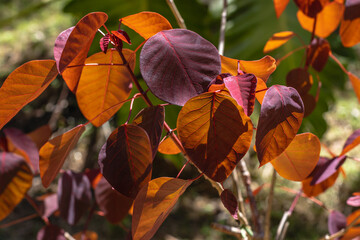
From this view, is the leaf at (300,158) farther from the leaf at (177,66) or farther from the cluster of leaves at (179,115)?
the leaf at (177,66)

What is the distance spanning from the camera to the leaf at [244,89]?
0.75ft

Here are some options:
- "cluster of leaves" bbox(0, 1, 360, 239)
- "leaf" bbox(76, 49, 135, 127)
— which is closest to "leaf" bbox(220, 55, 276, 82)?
"cluster of leaves" bbox(0, 1, 360, 239)

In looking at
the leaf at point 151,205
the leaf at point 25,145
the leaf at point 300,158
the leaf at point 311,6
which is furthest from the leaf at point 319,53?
the leaf at point 25,145

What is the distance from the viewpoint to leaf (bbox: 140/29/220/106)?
9.4 inches

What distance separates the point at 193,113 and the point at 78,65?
0.34ft

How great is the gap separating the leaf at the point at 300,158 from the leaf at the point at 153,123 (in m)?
0.11

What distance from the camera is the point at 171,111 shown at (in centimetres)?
106

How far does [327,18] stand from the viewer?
1.51ft

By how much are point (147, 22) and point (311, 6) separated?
Answer: 0.21 meters

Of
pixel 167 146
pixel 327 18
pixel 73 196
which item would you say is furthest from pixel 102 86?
pixel 327 18

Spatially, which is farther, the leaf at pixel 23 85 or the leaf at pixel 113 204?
the leaf at pixel 113 204

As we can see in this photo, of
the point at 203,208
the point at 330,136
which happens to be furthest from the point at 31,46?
the point at 330,136

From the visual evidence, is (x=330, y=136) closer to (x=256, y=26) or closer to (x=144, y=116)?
(x=256, y=26)

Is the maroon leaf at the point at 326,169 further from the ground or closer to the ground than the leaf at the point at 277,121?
closer to the ground
